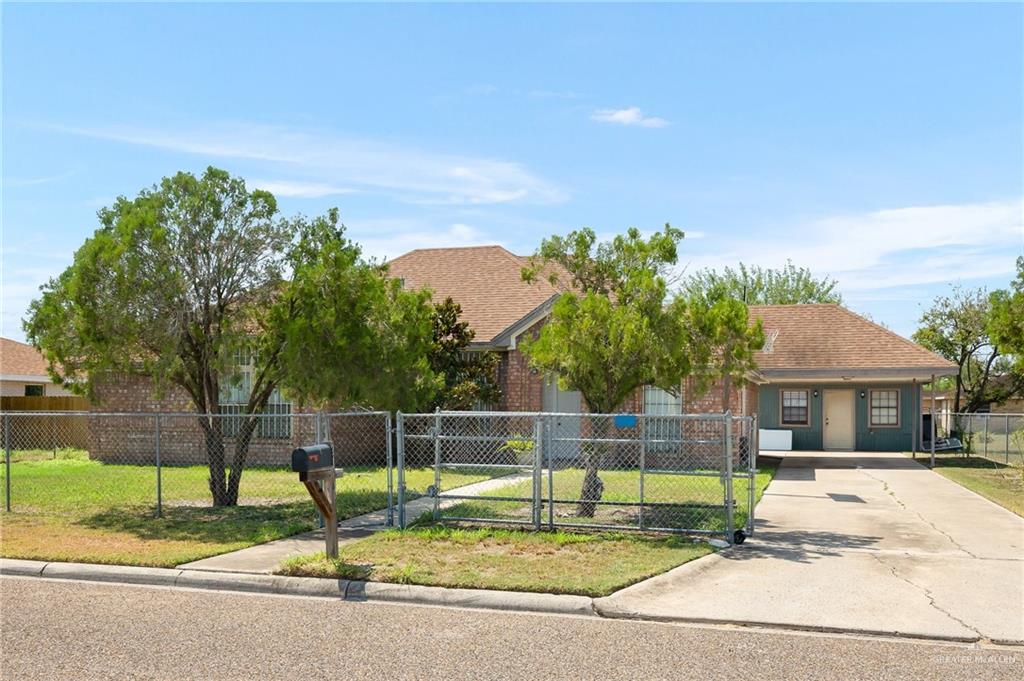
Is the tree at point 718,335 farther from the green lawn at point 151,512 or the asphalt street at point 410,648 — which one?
the asphalt street at point 410,648

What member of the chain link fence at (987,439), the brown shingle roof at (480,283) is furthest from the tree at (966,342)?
the brown shingle roof at (480,283)

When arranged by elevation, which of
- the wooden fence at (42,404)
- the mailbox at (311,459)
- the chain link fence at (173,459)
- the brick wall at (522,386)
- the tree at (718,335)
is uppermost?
the tree at (718,335)

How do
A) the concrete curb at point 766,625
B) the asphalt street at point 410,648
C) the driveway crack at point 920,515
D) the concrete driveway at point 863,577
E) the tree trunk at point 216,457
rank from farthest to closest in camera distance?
the tree trunk at point 216,457 → the driveway crack at point 920,515 → the concrete driveway at point 863,577 → the concrete curb at point 766,625 → the asphalt street at point 410,648

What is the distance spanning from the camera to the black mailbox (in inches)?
375

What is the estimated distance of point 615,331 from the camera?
13.3 metres

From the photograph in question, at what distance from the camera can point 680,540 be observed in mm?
11508

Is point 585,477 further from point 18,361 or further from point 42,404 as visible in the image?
point 18,361

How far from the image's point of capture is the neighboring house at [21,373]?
4050 centimetres

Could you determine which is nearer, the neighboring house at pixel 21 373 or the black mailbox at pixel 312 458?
the black mailbox at pixel 312 458

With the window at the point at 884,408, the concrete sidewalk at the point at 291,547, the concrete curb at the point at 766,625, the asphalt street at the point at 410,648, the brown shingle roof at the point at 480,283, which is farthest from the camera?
the window at the point at 884,408

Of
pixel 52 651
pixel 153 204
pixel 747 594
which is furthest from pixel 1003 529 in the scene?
pixel 153 204

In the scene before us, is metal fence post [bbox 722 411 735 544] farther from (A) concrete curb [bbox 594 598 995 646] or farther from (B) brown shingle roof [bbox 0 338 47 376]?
(B) brown shingle roof [bbox 0 338 47 376]

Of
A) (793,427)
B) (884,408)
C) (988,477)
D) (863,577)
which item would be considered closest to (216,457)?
(863,577)

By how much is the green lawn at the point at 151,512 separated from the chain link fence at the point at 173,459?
4 centimetres
